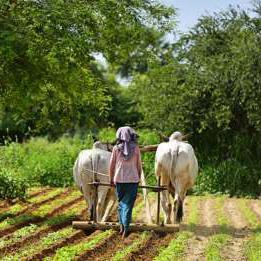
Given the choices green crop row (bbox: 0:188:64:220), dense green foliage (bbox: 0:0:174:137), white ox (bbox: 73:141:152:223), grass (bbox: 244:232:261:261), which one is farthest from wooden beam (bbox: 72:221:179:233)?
green crop row (bbox: 0:188:64:220)

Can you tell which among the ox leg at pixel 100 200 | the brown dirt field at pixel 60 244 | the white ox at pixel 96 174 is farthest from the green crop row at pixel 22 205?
the brown dirt field at pixel 60 244

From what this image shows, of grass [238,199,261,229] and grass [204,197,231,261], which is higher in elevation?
grass [204,197,231,261]

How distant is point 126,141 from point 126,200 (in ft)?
3.18

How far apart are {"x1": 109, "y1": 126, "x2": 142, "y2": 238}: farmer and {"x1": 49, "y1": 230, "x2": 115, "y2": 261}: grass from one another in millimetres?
422

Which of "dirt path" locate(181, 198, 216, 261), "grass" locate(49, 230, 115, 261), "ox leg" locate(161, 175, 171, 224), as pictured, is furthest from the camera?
"ox leg" locate(161, 175, 171, 224)

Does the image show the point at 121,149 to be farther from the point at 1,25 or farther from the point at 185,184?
the point at 1,25

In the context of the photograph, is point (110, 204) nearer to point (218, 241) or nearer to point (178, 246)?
point (218, 241)

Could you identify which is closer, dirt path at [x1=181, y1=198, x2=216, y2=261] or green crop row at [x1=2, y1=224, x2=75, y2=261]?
green crop row at [x1=2, y1=224, x2=75, y2=261]

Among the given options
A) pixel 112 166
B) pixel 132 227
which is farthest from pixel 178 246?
pixel 112 166

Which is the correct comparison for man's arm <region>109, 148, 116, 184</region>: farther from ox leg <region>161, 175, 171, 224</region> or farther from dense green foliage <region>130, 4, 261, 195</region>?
dense green foliage <region>130, 4, 261, 195</region>

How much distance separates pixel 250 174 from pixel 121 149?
1209 cm

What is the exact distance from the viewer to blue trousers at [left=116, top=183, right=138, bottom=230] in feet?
36.2

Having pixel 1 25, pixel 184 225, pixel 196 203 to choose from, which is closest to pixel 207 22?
pixel 196 203

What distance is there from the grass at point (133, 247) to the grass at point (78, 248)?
1.64 feet
